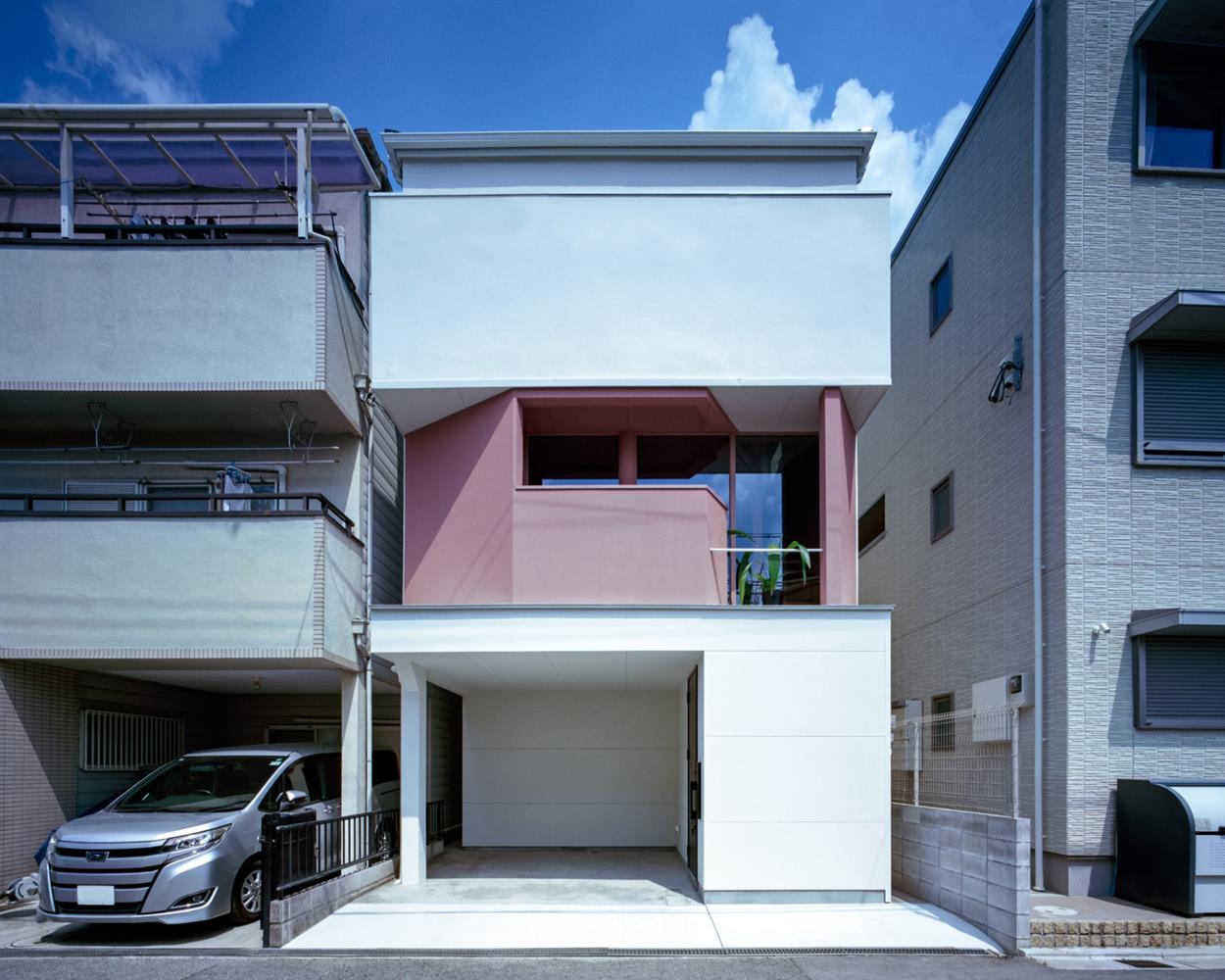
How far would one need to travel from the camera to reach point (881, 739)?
9688 mm

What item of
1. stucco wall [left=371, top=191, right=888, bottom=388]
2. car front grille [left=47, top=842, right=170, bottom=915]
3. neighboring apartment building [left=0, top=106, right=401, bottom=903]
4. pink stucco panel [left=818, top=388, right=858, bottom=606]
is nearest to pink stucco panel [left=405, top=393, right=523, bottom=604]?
stucco wall [left=371, top=191, right=888, bottom=388]

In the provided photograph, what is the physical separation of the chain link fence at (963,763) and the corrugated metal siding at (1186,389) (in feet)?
11.9

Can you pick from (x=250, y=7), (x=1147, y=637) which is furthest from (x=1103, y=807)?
(x=250, y=7)

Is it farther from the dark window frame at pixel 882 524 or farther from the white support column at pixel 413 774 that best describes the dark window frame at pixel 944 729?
the white support column at pixel 413 774

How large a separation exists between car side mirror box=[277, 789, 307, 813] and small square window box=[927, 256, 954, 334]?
1094 cm

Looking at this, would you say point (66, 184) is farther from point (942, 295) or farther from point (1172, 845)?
point (1172, 845)

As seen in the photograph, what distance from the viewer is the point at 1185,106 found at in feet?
36.0

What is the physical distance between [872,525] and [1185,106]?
8.88 meters

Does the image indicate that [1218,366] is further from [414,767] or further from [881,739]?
[414,767]

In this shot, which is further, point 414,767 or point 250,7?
point 250,7

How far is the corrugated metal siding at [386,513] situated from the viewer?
12617 millimetres

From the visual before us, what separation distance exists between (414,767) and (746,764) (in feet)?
12.6

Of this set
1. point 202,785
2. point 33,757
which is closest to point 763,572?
point 202,785

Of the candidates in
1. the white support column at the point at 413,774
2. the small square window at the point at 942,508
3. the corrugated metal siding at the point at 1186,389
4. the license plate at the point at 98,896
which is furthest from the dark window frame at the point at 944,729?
the license plate at the point at 98,896
